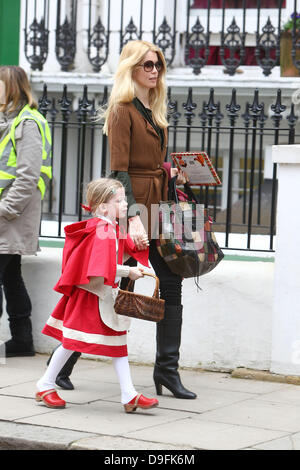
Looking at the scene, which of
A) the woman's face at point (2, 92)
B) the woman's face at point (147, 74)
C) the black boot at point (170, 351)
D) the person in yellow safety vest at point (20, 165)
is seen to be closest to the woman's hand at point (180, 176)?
the woman's face at point (147, 74)

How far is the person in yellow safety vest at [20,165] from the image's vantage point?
6.72 m

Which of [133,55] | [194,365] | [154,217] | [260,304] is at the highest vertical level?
[133,55]

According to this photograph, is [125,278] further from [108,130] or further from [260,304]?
[260,304]

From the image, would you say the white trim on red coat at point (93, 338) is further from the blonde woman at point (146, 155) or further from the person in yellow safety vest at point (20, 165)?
the person in yellow safety vest at point (20, 165)

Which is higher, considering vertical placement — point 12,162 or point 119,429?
point 12,162

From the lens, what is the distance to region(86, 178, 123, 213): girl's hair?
18.2 feet

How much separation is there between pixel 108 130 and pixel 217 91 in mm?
5048

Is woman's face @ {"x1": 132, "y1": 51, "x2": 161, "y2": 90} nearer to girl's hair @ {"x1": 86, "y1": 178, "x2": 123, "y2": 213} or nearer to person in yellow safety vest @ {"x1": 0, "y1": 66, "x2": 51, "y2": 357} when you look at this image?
girl's hair @ {"x1": 86, "y1": 178, "x2": 123, "y2": 213}

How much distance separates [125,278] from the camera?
5.83m

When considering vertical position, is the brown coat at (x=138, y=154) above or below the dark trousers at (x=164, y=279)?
above

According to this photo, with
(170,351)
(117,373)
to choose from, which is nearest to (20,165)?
(170,351)

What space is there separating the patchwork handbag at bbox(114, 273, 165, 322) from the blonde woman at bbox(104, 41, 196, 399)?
1.07 feet

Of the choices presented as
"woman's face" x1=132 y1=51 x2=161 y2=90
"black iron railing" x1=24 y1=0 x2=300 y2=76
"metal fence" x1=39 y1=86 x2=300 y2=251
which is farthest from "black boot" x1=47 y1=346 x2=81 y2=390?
"black iron railing" x1=24 y1=0 x2=300 y2=76

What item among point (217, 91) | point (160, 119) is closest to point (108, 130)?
point (160, 119)
